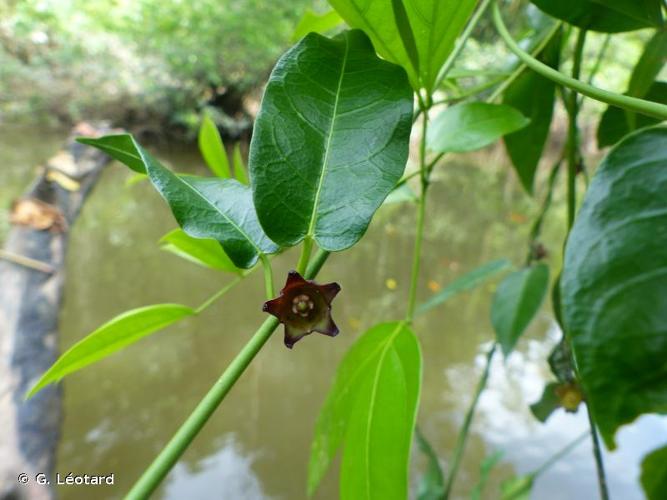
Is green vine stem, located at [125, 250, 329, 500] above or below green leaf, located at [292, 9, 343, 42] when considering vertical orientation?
below

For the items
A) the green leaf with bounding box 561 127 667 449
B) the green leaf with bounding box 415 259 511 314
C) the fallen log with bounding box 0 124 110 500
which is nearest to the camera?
the green leaf with bounding box 561 127 667 449

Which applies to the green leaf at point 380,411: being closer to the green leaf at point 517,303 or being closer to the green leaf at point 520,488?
the green leaf at point 517,303

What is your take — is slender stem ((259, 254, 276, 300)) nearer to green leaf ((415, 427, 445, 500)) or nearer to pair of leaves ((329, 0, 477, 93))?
pair of leaves ((329, 0, 477, 93))

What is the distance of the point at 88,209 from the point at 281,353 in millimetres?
1751

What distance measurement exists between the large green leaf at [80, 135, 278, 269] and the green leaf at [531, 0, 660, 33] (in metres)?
0.15

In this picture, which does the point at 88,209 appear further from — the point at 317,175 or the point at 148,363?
the point at 317,175

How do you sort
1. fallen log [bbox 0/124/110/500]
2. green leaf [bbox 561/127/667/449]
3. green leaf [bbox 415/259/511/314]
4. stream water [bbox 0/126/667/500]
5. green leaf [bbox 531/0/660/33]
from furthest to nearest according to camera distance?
stream water [bbox 0/126/667/500]
fallen log [bbox 0/124/110/500]
green leaf [bbox 415/259/511/314]
green leaf [bbox 531/0/660/33]
green leaf [bbox 561/127/667/449]

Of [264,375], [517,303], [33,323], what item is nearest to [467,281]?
[517,303]

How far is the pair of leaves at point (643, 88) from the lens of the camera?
243 mm

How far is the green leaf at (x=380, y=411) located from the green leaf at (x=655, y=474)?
8 cm

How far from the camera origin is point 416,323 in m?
2.25

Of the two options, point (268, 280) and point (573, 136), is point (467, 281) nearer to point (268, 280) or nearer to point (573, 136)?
point (573, 136)

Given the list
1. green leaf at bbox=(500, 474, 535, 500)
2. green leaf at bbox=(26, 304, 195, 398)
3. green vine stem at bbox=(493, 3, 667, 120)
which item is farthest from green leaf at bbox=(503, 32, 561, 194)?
green leaf at bbox=(500, 474, 535, 500)

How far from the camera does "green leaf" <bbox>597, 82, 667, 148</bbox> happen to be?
0.26 metres
